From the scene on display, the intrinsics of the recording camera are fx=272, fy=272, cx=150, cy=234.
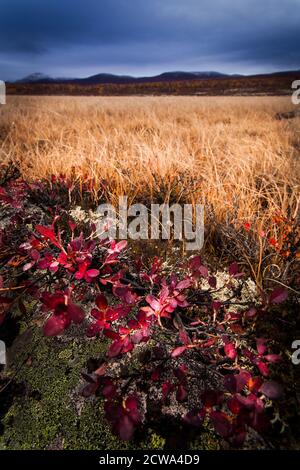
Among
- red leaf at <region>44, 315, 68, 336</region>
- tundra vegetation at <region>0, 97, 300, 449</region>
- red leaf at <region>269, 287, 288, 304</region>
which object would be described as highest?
red leaf at <region>44, 315, 68, 336</region>

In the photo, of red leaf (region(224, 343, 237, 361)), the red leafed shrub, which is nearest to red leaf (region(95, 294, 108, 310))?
the red leafed shrub

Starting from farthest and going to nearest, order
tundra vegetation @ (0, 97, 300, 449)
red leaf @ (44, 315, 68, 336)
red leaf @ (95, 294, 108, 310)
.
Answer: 1. red leaf @ (95, 294, 108, 310)
2. tundra vegetation @ (0, 97, 300, 449)
3. red leaf @ (44, 315, 68, 336)

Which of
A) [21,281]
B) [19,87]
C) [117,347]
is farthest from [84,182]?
[19,87]

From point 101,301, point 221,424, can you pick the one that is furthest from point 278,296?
point 101,301

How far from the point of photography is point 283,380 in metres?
1.02

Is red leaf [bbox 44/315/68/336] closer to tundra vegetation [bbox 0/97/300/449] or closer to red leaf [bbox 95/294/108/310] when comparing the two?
tundra vegetation [bbox 0/97/300/449]

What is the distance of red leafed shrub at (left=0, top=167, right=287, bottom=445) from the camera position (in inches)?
32.3

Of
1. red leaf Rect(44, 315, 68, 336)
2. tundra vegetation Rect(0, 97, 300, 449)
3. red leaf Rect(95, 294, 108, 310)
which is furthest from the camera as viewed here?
red leaf Rect(95, 294, 108, 310)

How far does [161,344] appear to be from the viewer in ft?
3.91

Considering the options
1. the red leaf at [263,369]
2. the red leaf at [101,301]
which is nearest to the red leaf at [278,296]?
the red leaf at [263,369]

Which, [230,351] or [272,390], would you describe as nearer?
[272,390]

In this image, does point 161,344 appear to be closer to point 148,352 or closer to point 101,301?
point 148,352

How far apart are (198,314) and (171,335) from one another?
8.4 inches

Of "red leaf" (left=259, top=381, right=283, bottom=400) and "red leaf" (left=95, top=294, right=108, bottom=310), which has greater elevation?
"red leaf" (left=95, top=294, right=108, bottom=310)
